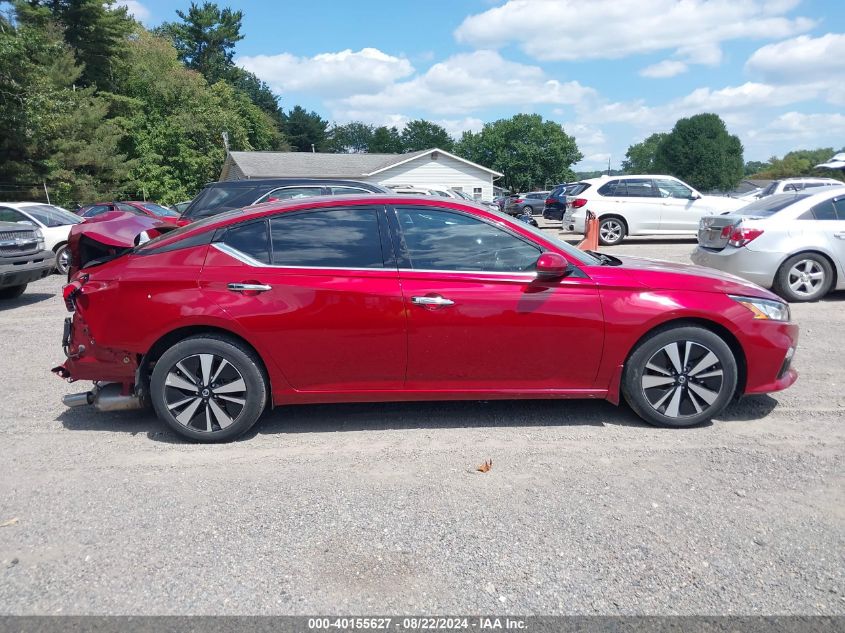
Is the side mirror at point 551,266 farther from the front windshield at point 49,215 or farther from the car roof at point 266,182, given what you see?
the front windshield at point 49,215

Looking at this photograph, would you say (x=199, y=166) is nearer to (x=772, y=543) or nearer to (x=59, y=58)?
(x=59, y=58)

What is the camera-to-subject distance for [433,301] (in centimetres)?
414

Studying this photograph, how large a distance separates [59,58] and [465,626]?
4015cm

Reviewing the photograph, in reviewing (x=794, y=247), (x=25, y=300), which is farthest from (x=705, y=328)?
(x=25, y=300)

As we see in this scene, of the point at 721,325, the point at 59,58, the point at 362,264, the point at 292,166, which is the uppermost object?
the point at 59,58

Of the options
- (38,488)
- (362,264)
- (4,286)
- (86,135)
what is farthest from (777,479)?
(86,135)

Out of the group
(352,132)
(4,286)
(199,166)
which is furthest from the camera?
(352,132)

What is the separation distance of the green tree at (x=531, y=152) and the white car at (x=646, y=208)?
68.2m

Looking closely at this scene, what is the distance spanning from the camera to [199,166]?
4516cm

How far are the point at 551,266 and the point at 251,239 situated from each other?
2019 millimetres

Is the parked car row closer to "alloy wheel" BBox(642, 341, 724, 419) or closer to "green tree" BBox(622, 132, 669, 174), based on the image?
"alloy wheel" BBox(642, 341, 724, 419)

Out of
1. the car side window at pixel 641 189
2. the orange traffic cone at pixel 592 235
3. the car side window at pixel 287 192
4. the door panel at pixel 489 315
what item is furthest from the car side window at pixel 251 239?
the car side window at pixel 641 189

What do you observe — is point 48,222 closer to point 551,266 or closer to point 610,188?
point 551,266

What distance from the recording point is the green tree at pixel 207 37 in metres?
73.8
